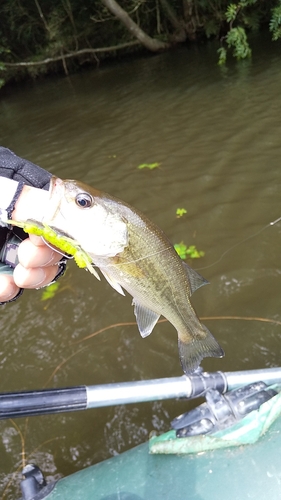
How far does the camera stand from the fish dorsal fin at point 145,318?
1.98m

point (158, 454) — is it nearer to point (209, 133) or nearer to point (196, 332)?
point (196, 332)

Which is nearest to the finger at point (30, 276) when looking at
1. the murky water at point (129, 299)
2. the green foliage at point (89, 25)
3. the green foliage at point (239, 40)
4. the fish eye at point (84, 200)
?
the fish eye at point (84, 200)

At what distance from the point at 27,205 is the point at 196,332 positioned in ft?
3.65

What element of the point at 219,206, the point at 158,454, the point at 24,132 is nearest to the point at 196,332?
the point at 158,454

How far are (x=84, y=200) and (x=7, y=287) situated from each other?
1.77 ft

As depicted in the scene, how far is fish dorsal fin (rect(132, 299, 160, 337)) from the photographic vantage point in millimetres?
1980

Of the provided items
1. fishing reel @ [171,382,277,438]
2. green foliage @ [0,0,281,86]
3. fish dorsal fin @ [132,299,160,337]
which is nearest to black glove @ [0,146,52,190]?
fish dorsal fin @ [132,299,160,337]

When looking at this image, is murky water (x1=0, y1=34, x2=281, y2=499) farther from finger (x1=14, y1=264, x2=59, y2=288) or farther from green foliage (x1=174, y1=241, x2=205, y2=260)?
finger (x1=14, y1=264, x2=59, y2=288)

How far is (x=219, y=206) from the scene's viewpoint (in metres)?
4.88

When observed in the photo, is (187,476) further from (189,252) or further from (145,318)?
(189,252)

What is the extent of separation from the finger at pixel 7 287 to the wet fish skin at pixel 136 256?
1.28ft

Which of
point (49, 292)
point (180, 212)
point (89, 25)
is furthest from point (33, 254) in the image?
point (89, 25)

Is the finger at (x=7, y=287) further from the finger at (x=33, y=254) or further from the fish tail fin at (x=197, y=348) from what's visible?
the fish tail fin at (x=197, y=348)

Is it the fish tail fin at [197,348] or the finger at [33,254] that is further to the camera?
the fish tail fin at [197,348]
